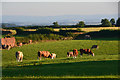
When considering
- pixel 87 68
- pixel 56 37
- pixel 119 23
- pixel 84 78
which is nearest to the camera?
pixel 84 78

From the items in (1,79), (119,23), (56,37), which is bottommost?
(1,79)

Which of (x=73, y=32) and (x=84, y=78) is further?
(x=73, y=32)

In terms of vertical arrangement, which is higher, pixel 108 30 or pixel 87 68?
pixel 108 30

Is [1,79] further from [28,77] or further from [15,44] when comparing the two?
[15,44]

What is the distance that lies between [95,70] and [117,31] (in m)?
40.3

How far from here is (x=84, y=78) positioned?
9.33m

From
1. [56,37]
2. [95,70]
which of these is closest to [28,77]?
[95,70]

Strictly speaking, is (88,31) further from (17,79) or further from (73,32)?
(17,79)

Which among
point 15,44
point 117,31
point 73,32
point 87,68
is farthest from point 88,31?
point 87,68

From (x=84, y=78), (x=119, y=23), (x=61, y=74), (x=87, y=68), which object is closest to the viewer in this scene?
(x=84, y=78)

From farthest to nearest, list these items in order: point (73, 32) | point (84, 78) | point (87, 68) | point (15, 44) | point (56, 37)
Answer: point (73, 32) < point (56, 37) < point (15, 44) < point (87, 68) < point (84, 78)

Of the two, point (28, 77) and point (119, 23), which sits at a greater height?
point (119, 23)

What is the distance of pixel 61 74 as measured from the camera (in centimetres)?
1001

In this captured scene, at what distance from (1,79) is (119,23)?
48601 millimetres
